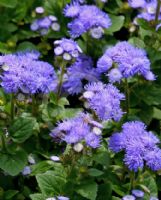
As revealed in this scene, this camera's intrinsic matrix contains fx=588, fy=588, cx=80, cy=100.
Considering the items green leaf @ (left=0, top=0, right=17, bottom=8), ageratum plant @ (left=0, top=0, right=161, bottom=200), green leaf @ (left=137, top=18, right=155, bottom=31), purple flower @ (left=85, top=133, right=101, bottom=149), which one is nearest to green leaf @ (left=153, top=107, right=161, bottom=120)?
ageratum plant @ (left=0, top=0, right=161, bottom=200)

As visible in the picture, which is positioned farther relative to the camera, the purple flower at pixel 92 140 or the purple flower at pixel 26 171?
the purple flower at pixel 26 171

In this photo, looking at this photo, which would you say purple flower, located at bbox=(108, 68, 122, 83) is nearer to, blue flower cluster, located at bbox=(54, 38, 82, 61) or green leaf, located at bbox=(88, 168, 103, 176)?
blue flower cluster, located at bbox=(54, 38, 82, 61)

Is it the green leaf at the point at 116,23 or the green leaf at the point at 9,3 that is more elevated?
the green leaf at the point at 9,3

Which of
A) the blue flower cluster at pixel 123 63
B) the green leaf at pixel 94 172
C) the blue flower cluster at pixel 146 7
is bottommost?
the green leaf at pixel 94 172

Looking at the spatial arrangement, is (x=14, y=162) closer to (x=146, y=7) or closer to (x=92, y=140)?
(x=92, y=140)

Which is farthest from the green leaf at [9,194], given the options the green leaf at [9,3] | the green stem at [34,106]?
the green leaf at [9,3]

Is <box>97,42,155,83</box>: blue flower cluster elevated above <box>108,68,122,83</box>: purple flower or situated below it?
above

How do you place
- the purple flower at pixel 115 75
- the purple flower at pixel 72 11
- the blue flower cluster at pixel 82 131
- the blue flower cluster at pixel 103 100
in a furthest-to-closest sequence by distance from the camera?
the purple flower at pixel 72 11 < the purple flower at pixel 115 75 < the blue flower cluster at pixel 103 100 < the blue flower cluster at pixel 82 131

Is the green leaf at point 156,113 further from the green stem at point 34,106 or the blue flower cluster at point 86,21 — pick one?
the green stem at point 34,106

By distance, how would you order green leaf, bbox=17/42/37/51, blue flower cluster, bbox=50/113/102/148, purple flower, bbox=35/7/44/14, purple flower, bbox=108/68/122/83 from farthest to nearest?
1. purple flower, bbox=35/7/44/14
2. green leaf, bbox=17/42/37/51
3. purple flower, bbox=108/68/122/83
4. blue flower cluster, bbox=50/113/102/148
